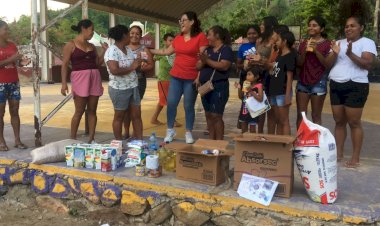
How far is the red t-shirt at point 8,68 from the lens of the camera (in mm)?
5117

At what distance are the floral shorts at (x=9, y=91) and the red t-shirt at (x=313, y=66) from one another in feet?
12.1

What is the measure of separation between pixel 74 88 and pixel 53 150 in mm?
1100

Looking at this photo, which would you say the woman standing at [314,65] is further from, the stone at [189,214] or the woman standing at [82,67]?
the woman standing at [82,67]

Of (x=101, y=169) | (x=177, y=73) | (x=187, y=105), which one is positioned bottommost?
(x=101, y=169)

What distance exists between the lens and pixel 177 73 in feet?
17.8

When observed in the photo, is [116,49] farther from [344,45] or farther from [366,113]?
[366,113]

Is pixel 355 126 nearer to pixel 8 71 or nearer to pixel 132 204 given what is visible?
pixel 132 204

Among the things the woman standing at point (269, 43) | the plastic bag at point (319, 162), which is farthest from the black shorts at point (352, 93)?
the plastic bag at point (319, 162)

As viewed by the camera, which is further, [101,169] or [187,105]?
[187,105]

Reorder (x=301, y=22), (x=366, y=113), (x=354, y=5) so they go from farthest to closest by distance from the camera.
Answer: (x=301, y=22), (x=354, y=5), (x=366, y=113)

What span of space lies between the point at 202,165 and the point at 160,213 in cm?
63

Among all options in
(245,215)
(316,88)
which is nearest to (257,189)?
(245,215)

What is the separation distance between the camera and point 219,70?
5156 mm

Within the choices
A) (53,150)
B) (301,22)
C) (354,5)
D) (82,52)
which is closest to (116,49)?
(82,52)
